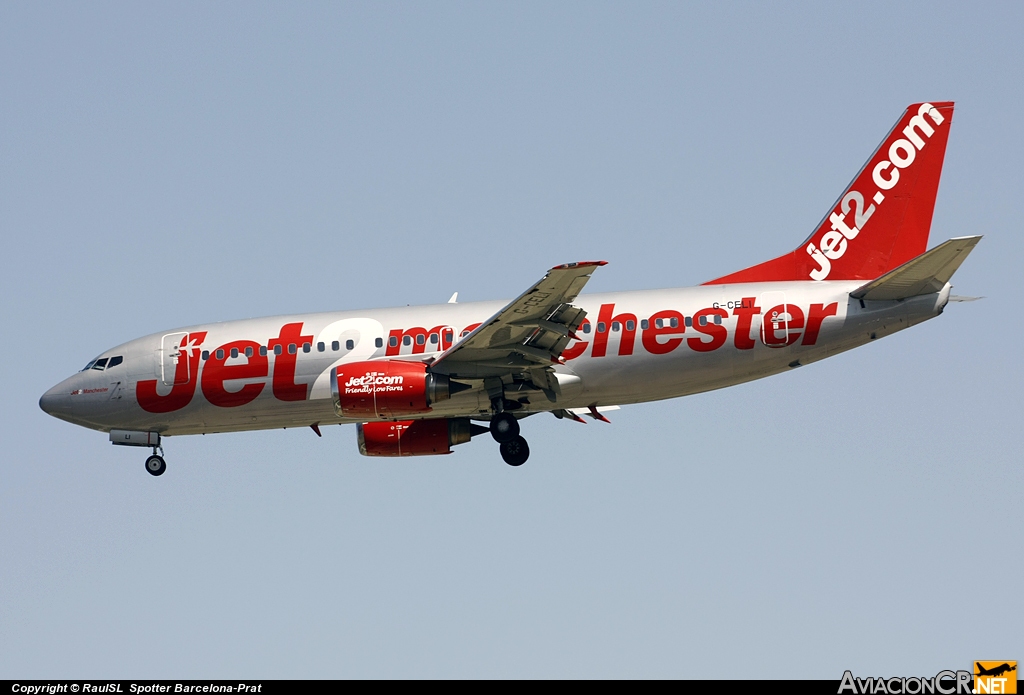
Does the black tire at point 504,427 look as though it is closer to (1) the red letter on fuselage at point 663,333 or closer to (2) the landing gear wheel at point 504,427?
(2) the landing gear wheel at point 504,427

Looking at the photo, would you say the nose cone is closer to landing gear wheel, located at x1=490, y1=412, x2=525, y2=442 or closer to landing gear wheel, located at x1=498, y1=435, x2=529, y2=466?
landing gear wheel, located at x1=490, y1=412, x2=525, y2=442

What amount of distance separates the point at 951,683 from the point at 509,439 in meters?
13.9

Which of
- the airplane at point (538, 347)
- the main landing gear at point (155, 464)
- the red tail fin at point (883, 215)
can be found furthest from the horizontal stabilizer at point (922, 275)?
the main landing gear at point (155, 464)

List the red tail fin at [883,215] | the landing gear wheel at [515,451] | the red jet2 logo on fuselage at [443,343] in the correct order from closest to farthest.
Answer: the red jet2 logo on fuselage at [443,343] < the landing gear wheel at [515,451] < the red tail fin at [883,215]

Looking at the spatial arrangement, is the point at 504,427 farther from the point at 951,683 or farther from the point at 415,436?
the point at 951,683

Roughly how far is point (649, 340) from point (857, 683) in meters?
12.4

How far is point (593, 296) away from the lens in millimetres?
36906

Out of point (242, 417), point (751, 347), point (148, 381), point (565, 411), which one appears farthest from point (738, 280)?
point (148, 381)

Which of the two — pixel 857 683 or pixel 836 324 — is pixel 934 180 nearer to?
pixel 836 324

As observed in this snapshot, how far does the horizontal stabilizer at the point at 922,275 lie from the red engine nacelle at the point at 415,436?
1066cm

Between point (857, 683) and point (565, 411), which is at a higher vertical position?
point (565, 411)

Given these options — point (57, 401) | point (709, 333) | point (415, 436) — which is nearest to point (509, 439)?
point (415, 436)

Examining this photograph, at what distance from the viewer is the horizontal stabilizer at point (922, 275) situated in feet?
108

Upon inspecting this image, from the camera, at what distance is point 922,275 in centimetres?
3422
